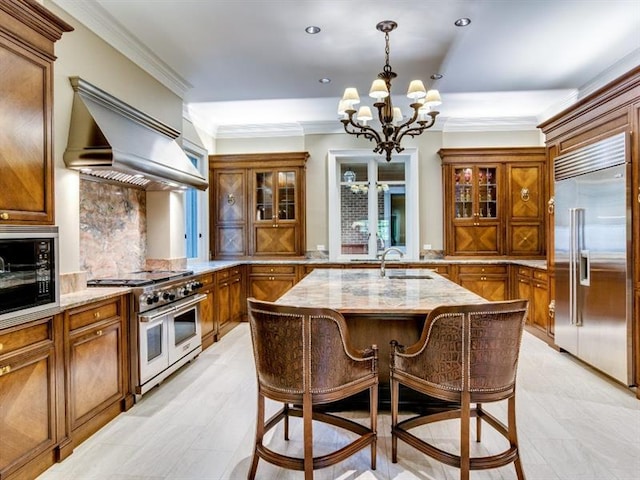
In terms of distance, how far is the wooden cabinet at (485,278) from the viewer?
19.2 feet

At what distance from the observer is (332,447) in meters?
2.51

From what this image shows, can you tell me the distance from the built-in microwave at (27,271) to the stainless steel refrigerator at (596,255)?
4.00m

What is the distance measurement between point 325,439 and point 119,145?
97.3 inches

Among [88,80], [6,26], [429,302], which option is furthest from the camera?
[88,80]

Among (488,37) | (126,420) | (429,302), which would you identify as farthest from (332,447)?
(488,37)

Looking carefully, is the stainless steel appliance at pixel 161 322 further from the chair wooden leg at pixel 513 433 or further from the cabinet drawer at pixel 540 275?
the cabinet drawer at pixel 540 275

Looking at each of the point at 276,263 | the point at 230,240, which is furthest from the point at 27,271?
the point at 230,240

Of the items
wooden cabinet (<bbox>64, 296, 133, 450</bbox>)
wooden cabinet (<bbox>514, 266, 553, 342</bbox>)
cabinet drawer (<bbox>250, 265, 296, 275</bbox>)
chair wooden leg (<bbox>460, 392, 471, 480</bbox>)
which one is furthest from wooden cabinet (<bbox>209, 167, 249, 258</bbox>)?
chair wooden leg (<bbox>460, 392, 471, 480</bbox>)

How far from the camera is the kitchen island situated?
2.38 m

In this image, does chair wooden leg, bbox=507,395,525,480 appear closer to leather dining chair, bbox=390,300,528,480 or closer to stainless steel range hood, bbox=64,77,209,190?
leather dining chair, bbox=390,300,528,480

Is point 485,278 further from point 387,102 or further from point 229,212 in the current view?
point 229,212

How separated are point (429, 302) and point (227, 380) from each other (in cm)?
208

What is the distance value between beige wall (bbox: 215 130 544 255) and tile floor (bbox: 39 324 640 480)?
2.98 meters

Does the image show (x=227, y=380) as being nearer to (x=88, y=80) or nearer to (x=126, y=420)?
(x=126, y=420)
